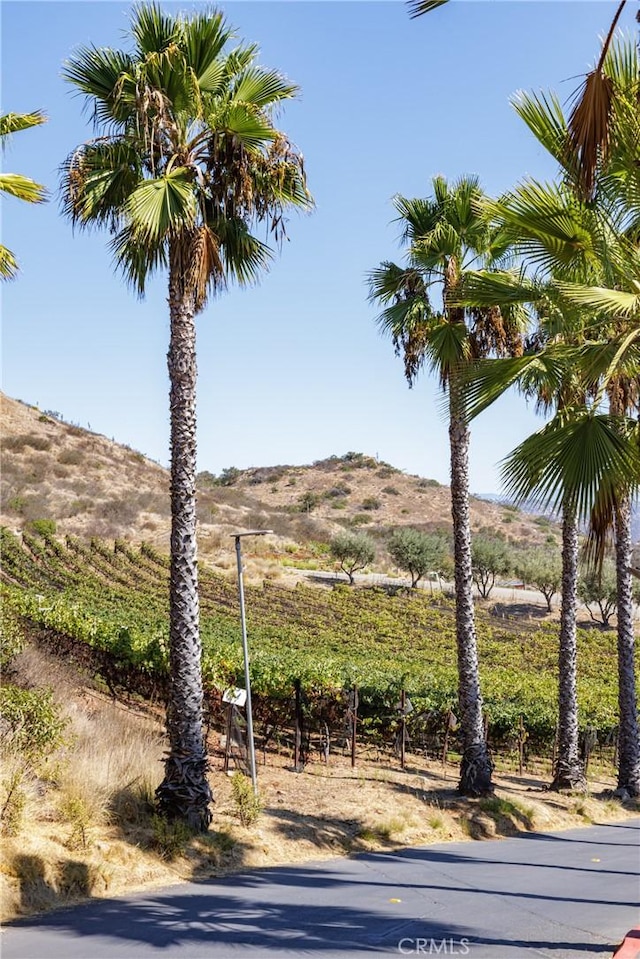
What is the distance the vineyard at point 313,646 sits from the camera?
17438mm

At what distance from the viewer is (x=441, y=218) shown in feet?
45.6

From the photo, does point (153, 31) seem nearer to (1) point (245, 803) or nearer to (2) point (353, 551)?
(1) point (245, 803)

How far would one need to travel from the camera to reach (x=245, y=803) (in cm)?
991

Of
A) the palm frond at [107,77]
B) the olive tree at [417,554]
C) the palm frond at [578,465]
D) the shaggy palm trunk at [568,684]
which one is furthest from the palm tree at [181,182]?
the olive tree at [417,554]

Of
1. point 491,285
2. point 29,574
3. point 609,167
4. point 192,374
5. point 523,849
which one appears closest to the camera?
point 609,167

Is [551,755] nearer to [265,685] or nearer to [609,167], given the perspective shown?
[265,685]

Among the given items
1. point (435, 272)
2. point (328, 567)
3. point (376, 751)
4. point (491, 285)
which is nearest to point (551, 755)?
point (376, 751)

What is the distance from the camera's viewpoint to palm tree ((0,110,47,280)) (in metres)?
7.61

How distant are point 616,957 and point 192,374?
7289 millimetres

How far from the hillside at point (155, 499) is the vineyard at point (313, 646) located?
6600 mm

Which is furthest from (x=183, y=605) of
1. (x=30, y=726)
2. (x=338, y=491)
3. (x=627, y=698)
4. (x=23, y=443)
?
(x=338, y=491)

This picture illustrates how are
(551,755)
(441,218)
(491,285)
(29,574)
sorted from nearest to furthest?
(491,285), (441,218), (551,755), (29,574)

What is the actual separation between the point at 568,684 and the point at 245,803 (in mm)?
8625

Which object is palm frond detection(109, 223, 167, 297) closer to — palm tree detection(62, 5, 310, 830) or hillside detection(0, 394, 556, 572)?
palm tree detection(62, 5, 310, 830)
